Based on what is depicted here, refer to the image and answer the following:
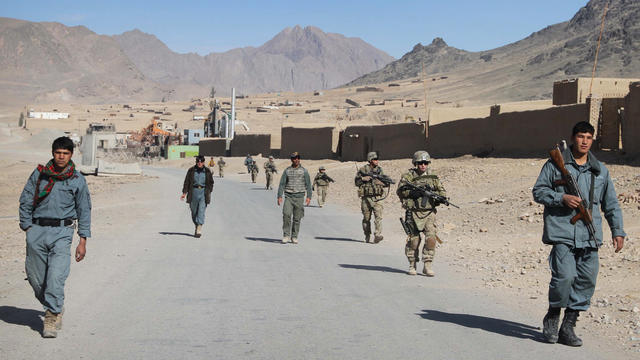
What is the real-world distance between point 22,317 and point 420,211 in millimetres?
5537

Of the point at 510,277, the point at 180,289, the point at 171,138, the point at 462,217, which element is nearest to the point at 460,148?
the point at 462,217

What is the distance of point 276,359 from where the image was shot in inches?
233

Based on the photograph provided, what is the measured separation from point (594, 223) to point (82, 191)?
179 inches

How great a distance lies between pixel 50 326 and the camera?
665cm

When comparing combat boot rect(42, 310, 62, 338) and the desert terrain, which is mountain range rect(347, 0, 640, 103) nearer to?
the desert terrain

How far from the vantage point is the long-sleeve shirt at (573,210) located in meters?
6.55

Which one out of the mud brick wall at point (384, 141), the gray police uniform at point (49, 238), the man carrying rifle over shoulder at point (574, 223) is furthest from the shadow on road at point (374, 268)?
the mud brick wall at point (384, 141)

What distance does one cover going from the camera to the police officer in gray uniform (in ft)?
22.2

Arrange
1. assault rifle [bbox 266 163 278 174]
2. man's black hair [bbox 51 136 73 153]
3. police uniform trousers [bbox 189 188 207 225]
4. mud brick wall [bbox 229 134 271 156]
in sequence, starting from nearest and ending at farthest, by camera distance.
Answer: man's black hair [bbox 51 136 73 153] < police uniform trousers [bbox 189 188 207 225] < assault rifle [bbox 266 163 278 174] < mud brick wall [bbox 229 134 271 156]

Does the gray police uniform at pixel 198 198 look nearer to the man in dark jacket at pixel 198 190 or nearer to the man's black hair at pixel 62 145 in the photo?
the man in dark jacket at pixel 198 190

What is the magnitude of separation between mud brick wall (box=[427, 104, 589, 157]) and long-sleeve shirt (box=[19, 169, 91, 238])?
2006 centimetres

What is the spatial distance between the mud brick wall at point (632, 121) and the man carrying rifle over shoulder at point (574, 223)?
16.2m

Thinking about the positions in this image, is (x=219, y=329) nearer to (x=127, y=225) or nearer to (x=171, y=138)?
(x=127, y=225)

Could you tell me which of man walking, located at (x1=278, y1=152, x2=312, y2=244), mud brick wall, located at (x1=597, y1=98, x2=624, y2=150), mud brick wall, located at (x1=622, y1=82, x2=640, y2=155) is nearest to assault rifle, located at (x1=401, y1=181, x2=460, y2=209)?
man walking, located at (x1=278, y1=152, x2=312, y2=244)
